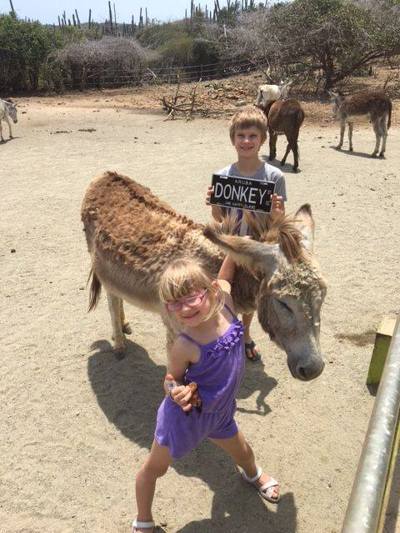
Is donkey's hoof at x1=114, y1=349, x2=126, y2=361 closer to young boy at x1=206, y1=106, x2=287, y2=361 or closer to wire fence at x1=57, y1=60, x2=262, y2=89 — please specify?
young boy at x1=206, y1=106, x2=287, y2=361

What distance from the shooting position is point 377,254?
6.16 m

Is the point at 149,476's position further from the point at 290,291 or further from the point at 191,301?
the point at 290,291

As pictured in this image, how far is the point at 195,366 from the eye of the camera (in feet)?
7.28

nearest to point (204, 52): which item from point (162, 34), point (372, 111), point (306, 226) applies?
point (162, 34)

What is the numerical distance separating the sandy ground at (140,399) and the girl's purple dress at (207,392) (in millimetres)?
855

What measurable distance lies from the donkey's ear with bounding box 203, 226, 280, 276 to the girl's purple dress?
13.7 inches

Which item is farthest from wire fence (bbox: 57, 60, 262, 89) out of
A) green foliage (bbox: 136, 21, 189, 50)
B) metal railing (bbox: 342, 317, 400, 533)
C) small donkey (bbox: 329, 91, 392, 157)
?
metal railing (bbox: 342, 317, 400, 533)

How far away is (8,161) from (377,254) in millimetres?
9333

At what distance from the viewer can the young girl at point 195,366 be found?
6.77 ft

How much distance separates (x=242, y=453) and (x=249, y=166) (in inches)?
81.8

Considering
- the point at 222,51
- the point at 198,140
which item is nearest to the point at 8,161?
the point at 198,140

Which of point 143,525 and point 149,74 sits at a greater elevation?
point 149,74

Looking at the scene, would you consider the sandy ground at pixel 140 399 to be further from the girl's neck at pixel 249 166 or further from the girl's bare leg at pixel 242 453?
the girl's neck at pixel 249 166

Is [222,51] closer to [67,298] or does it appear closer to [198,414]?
[67,298]
